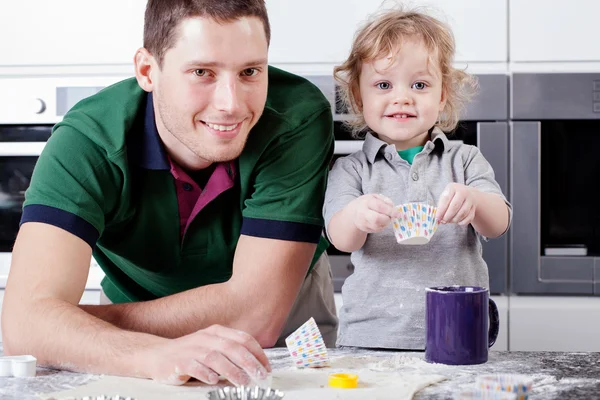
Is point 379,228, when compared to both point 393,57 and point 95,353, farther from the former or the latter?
point 95,353

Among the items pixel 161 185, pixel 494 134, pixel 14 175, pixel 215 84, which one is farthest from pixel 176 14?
pixel 14 175

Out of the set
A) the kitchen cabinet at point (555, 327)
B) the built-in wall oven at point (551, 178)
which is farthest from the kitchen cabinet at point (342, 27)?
the kitchen cabinet at point (555, 327)

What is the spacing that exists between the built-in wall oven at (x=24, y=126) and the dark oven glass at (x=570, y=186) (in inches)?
52.5

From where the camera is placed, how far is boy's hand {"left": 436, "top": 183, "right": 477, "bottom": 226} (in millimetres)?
1378

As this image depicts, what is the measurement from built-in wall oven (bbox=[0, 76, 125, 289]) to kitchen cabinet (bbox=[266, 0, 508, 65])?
55 cm

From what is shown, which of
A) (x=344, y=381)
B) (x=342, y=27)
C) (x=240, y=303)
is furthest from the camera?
(x=342, y=27)

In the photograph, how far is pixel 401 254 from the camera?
1.53 m

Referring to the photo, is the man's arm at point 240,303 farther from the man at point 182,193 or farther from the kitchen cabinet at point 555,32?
the kitchen cabinet at point 555,32

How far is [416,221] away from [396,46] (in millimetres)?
416

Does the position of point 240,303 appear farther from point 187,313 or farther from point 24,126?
point 24,126

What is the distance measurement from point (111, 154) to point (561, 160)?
1.44m

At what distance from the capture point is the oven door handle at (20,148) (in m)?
2.64

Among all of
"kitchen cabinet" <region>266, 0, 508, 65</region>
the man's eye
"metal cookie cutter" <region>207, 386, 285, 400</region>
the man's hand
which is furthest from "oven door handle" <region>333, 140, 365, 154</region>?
"metal cookie cutter" <region>207, 386, 285, 400</region>

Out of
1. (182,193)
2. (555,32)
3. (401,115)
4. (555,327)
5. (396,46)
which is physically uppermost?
(555,32)
